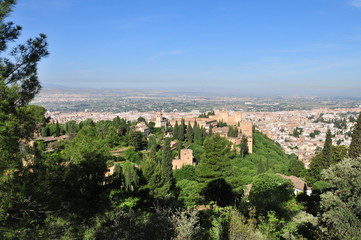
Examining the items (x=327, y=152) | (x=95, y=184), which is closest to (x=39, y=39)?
(x=95, y=184)

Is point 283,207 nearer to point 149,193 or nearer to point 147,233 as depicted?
point 149,193

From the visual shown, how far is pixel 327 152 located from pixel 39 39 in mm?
19802

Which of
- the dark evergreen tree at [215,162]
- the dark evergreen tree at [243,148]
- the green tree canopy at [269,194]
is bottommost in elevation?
the dark evergreen tree at [243,148]

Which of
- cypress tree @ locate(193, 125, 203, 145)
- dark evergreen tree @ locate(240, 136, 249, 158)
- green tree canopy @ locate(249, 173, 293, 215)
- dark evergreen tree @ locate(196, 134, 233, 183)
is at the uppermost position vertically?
dark evergreen tree @ locate(196, 134, 233, 183)

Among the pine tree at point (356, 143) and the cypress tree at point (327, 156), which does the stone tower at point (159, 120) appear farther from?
the pine tree at point (356, 143)

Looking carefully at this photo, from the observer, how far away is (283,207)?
11.0 m

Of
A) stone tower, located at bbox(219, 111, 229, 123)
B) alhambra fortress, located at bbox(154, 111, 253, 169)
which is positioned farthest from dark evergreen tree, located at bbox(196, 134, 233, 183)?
stone tower, located at bbox(219, 111, 229, 123)

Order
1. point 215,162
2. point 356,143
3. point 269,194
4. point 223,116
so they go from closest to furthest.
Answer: point 269,194 → point 215,162 → point 356,143 → point 223,116

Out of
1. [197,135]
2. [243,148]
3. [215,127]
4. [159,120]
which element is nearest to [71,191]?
[243,148]

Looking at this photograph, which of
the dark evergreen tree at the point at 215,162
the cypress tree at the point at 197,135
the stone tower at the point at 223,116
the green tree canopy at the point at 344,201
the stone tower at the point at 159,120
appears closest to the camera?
the green tree canopy at the point at 344,201

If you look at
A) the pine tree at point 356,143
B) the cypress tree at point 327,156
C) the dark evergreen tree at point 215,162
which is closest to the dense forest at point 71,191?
the dark evergreen tree at point 215,162

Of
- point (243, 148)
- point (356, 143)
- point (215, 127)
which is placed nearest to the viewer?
point (356, 143)

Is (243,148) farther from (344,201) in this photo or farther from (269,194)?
(344,201)

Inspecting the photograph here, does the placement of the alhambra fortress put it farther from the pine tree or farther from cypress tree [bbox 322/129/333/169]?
the pine tree
